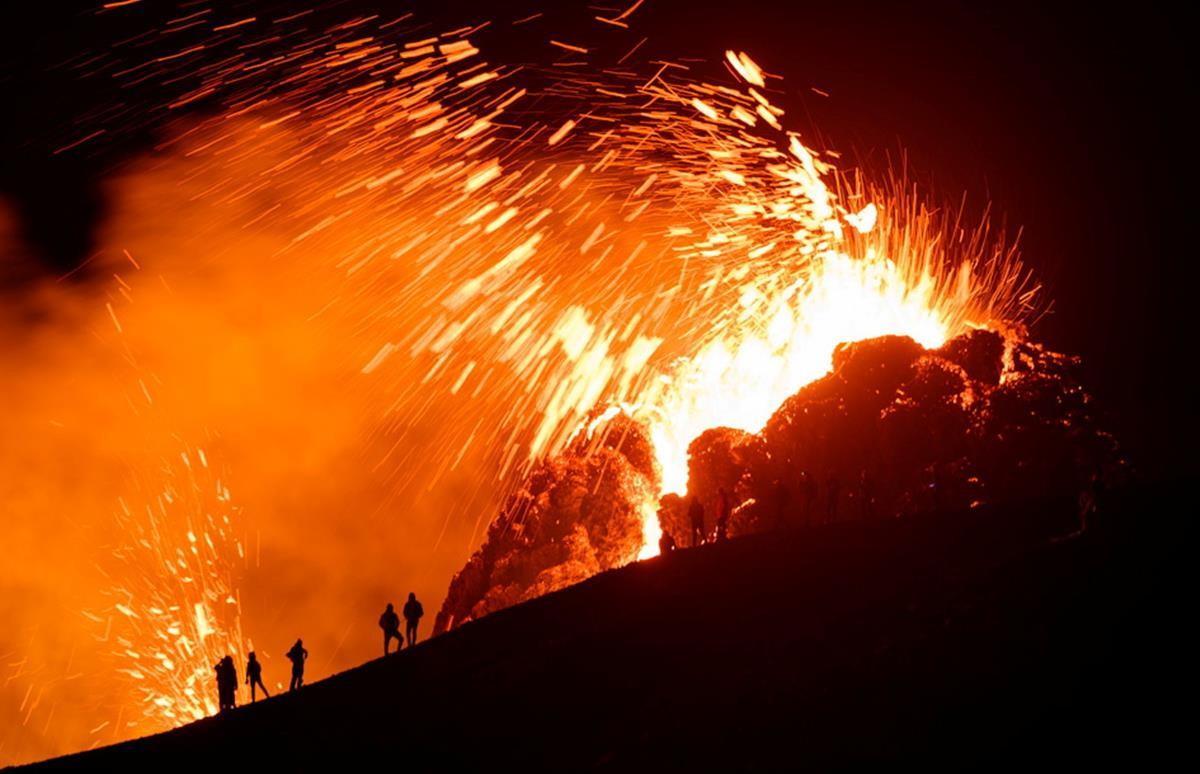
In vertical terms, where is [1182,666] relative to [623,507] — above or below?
→ below

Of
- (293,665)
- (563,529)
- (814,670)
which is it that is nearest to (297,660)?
(293,665)

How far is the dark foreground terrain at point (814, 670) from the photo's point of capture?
1625cm

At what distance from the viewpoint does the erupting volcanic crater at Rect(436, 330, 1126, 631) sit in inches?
2173

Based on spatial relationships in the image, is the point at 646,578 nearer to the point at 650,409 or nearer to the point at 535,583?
the point at 535,583

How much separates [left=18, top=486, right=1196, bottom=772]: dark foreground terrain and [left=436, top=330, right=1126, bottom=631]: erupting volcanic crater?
26.8 metres

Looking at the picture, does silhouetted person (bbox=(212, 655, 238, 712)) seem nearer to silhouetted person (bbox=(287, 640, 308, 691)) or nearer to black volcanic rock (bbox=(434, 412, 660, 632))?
silhouetted person (bbox=(287, 640, 308, 691))

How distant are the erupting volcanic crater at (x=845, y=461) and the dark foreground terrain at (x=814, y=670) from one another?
2680 cm

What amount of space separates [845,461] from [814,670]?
40.1 m

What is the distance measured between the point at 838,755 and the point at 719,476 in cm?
4509

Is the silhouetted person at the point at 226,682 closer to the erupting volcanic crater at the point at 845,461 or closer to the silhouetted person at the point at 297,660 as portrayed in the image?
the silhouetted person at the point at 297,660

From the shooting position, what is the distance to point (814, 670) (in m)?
19.6

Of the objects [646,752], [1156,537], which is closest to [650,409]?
[1156,537]

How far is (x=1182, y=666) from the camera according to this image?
1683cm

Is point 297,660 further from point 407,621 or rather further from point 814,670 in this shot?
point 814,670
